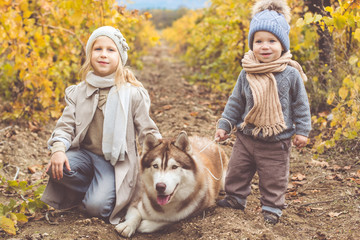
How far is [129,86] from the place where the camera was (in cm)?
324

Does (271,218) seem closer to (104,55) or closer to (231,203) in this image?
(231,203)

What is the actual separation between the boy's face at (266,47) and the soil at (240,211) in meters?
1.37

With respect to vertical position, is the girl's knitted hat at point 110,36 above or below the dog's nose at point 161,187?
above

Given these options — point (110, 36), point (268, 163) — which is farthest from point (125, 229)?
point (110, 36)

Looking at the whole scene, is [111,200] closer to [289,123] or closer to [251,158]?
[251,158]

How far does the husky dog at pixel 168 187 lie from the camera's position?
2.81 metres

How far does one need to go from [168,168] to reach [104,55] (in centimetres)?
116

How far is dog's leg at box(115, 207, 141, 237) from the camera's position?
289 cm

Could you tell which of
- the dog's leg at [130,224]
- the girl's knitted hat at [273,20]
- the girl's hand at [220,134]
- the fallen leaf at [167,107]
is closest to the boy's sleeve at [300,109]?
the girl's knitted hat at [273,20]

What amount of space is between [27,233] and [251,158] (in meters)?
1.98

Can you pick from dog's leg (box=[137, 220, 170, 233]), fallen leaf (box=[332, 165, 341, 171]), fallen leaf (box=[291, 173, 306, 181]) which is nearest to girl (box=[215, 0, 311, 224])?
dog's leg (box=[137, 220, 170, 233])

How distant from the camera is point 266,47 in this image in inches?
110

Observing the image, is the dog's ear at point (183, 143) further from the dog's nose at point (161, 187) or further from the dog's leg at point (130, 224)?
the dog's leg at point (130, 224)

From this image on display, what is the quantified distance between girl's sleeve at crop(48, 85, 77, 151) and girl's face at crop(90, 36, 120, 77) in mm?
376
